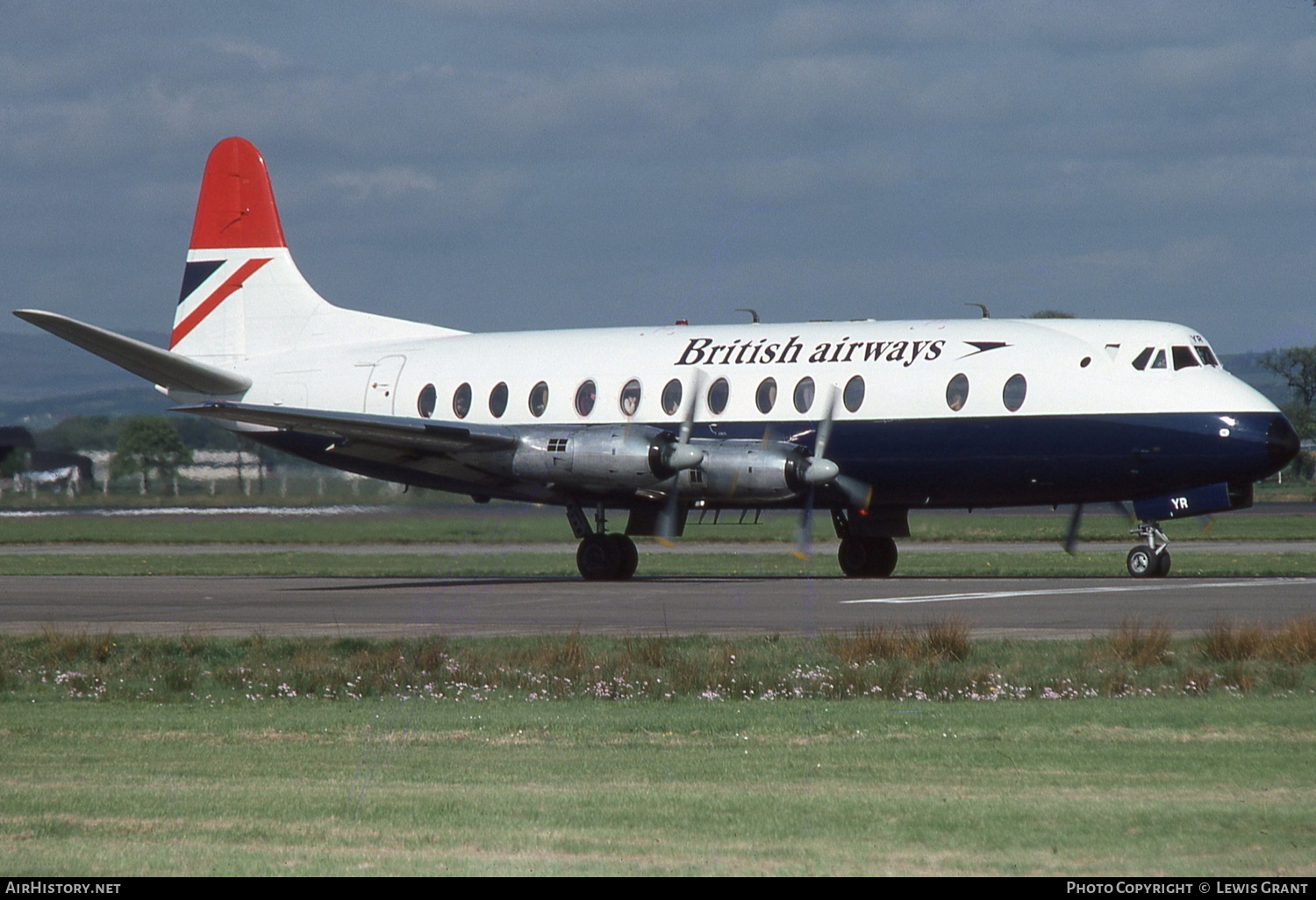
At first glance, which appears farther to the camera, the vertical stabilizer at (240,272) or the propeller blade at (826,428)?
the vertical stabilizer at (240,272)

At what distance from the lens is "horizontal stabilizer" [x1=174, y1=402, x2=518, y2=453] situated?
2867 centimetres

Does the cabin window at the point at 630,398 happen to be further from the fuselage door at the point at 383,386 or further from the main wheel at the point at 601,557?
the fuselage door at the point at 383,386

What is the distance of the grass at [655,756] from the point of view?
27.0 feet

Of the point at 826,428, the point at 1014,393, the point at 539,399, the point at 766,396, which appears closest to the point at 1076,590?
the point at 1014,393

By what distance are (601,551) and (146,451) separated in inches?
683

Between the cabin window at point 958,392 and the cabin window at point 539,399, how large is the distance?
8.23 meters

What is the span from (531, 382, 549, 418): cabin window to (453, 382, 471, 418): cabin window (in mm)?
1519

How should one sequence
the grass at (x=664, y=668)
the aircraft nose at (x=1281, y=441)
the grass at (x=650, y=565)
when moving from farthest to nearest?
the grass at (x=650, y=565) → the aircraft nose at (x=1281, y=441) → the grass at (x=664, y=668)

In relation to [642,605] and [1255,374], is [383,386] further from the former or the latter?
[1255,374]

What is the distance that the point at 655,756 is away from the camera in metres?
11.7

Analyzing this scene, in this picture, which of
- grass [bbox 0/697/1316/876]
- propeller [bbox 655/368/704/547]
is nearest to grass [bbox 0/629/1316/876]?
grass [bbox 0/697/1316/876]

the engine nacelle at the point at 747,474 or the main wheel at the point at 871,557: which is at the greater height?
the engine nacelle at the point at 747,474

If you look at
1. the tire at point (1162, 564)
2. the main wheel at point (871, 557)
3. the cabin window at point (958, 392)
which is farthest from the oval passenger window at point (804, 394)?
the tire at point (1162, 564)
